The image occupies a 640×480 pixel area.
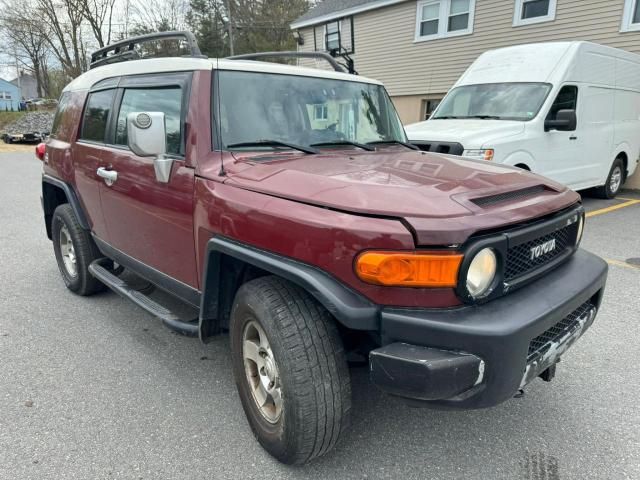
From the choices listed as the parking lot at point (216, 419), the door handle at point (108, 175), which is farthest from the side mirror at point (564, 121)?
the door handle at point (108, 175)

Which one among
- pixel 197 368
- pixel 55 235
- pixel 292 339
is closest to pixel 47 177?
pixel 55 235

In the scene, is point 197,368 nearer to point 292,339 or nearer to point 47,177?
point 292,339

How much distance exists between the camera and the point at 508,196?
2.21 m

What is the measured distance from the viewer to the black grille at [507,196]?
2.06 meters

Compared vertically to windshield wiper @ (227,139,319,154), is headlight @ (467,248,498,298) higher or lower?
lower

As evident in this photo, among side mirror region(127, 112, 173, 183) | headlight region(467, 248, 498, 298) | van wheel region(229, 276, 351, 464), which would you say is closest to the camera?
headlight region(467, 248, 498, 298)

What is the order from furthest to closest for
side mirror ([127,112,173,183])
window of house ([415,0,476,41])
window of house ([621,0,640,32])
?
window of house ([415,0,476,41])
window of house ([621,0,640,32])
side mirror ([127,112,173,183])

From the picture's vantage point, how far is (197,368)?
3143mm

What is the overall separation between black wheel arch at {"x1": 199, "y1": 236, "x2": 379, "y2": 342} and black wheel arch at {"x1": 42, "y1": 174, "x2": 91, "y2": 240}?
2019 mm

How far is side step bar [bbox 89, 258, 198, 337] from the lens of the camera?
2697mm

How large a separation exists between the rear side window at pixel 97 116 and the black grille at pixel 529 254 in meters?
2.99

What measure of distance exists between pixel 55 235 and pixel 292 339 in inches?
139

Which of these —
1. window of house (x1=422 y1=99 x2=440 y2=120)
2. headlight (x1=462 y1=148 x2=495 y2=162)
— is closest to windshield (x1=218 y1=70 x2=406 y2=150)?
headlight (x1=462 y1=148 x2=495 y2=162)

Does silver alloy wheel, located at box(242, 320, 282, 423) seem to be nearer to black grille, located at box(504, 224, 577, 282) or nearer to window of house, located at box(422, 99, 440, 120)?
black grille, located at box(504, 224, 577, 282)
